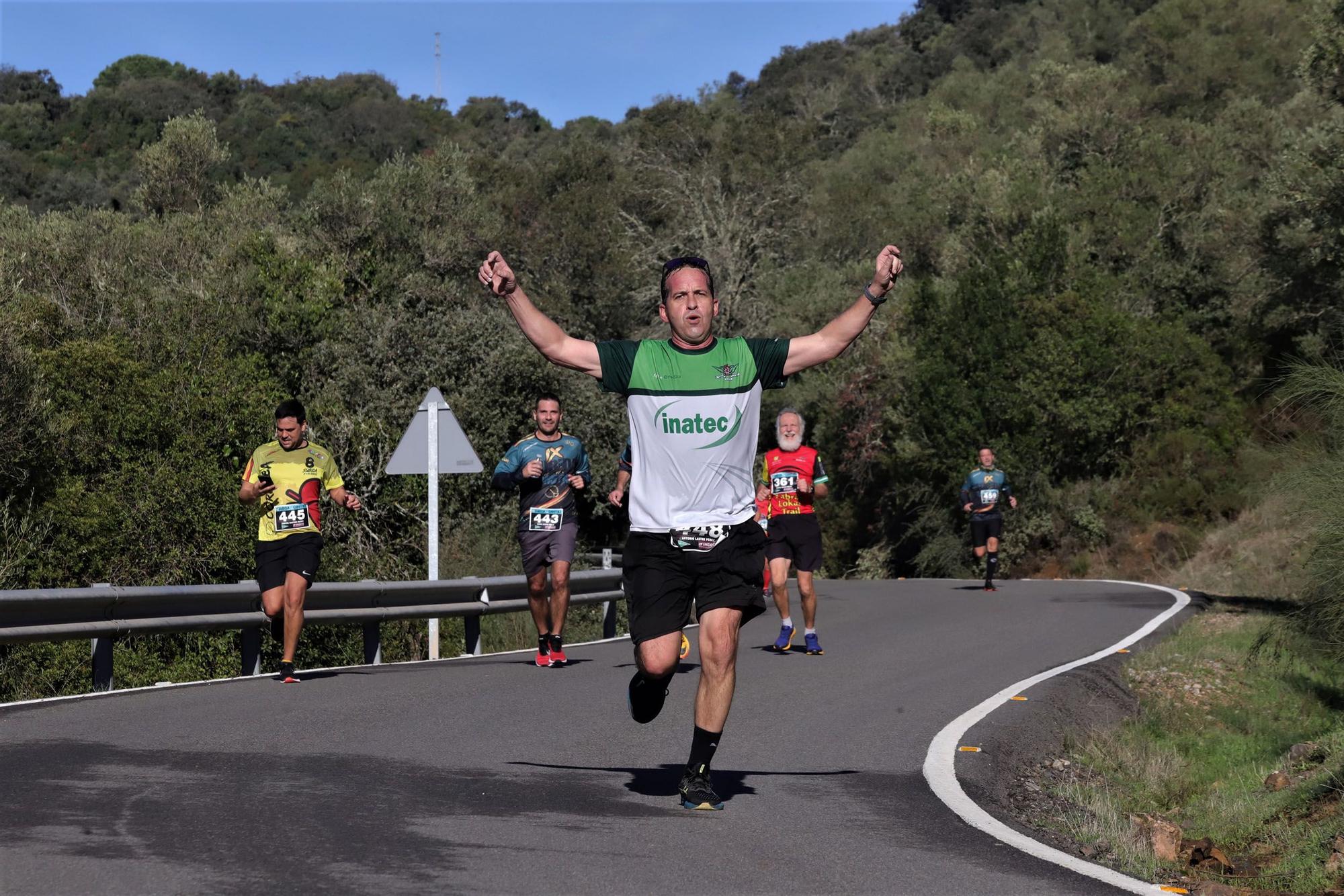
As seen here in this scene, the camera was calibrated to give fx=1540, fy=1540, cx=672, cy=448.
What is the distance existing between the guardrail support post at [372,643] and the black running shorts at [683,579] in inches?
304

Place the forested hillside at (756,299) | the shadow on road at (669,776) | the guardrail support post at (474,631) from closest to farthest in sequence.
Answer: the shadow on road at (669,776), the guardrail support post at (474,631), the forested hillside at (756,299)

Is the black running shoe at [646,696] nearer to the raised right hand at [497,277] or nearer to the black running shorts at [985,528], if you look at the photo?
the raised right hand at [497,277]

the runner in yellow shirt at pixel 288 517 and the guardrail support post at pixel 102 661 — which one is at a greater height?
the runner in yellow shirt at pixel 288 517

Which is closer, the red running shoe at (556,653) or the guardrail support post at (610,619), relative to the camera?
the red running shoe at (556,653)

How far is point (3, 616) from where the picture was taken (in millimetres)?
10430

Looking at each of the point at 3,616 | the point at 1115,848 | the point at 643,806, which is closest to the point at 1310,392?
the point at 1115,848

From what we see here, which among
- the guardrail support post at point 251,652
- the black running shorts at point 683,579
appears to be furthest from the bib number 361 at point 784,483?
the black running shorts at point 683,579

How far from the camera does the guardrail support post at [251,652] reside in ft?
41.2

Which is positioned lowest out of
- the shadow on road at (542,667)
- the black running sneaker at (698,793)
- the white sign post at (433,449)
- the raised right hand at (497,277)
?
the shadow on road at (542,667)

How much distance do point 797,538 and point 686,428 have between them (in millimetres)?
7095

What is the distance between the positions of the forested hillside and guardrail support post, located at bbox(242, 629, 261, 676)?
6.47 m

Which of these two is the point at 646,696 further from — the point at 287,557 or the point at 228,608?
the point at 228,608

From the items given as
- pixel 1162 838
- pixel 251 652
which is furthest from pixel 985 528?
pixel 1162 838

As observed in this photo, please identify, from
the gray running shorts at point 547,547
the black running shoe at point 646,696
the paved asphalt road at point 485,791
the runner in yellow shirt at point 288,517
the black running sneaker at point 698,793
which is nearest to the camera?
the paved asphalt road at point 485,791
